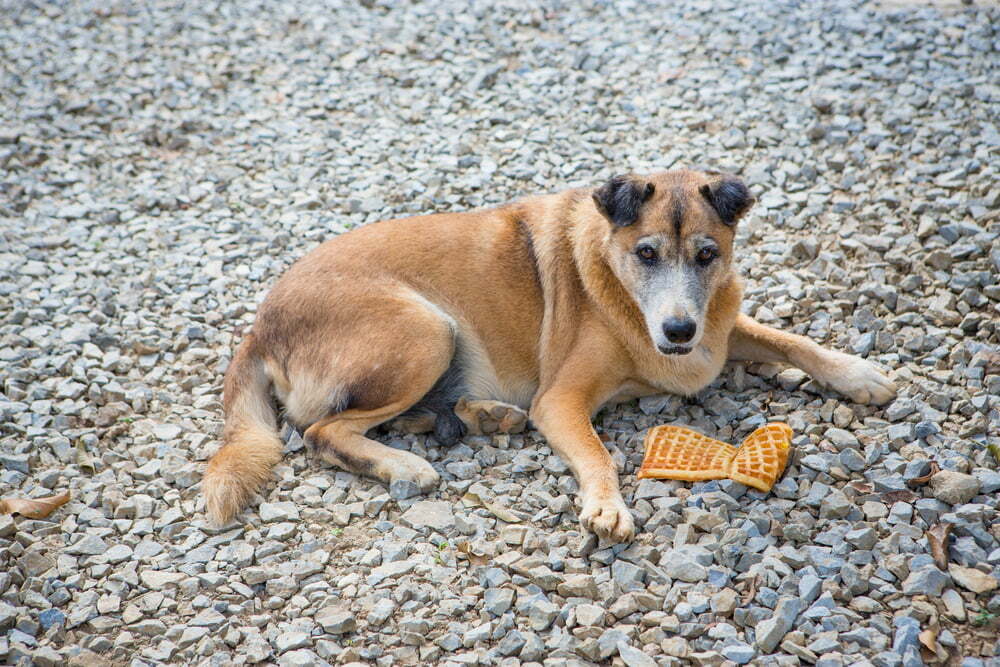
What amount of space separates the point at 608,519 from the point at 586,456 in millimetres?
462

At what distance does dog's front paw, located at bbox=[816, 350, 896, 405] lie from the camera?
14.0ft

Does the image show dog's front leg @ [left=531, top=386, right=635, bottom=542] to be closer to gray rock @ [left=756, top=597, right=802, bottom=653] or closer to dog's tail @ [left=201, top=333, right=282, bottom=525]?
gray rock @ [left=756, top=597, right=802, bottom=653]

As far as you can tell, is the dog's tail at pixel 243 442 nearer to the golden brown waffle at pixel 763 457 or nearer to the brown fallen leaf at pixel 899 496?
the golden brown waffle at pixel 763 457

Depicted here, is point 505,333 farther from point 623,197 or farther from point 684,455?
point 684,455

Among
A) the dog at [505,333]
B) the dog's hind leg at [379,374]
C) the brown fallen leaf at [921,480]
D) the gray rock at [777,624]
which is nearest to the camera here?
the gray rock at [777,624]

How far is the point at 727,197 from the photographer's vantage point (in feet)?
13.7

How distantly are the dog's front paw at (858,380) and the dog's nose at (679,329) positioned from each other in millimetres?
889

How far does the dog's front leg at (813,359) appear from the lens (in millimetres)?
4289

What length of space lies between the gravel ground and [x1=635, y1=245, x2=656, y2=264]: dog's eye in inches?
32.8

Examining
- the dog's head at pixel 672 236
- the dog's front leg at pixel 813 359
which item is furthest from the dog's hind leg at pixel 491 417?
the dog's front leg at pixel 813 359

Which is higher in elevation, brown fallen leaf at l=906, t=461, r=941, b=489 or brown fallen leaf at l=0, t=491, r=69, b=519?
brown fallen leaf at l=906, t=461, r=941, b=489

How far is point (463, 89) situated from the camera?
25.1 ft

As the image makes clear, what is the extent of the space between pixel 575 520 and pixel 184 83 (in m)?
6.09

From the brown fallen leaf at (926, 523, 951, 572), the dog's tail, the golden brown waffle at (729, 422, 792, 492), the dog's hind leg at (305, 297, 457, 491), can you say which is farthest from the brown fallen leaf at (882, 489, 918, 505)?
the dog's tail
